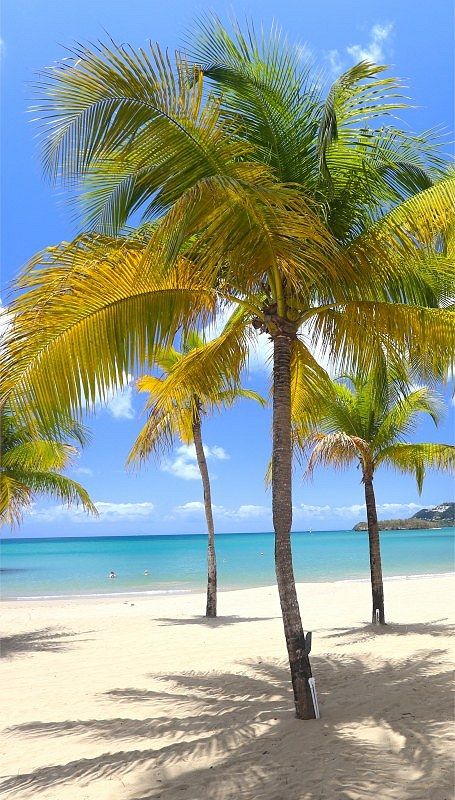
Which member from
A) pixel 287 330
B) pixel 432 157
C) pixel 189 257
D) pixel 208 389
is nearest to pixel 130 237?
pixel 189 257

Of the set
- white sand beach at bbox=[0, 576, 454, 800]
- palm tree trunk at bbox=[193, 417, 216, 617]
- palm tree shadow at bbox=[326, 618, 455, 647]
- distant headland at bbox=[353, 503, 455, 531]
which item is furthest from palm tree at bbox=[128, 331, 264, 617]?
distant headland at bbox=[353, 503, 455, 531]

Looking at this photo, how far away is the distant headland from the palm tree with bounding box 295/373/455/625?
124 metres

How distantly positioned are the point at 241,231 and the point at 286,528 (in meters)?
2.74

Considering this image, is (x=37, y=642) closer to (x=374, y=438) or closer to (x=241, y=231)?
(x=374, y=438)

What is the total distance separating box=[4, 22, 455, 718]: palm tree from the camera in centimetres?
537

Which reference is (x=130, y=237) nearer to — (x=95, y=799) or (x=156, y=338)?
(x=156, y=338)

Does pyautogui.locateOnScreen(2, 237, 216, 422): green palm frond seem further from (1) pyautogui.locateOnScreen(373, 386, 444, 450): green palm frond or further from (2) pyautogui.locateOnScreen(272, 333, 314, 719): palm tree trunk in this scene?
(1) pyautogui.locateOnScreen(373, 386, 444, 450): green palm frond

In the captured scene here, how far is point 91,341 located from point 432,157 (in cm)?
412

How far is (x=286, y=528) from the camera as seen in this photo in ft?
19.8

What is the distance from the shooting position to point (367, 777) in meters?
4.20

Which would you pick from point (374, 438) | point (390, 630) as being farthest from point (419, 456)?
point (390, 630)

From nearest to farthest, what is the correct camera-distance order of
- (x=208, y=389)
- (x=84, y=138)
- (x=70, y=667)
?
(x=84, y=138), (x=208, y=389), (x=70, y=667)

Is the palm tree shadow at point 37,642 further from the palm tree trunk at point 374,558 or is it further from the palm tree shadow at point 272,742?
the palm tree trunk at point 374,558

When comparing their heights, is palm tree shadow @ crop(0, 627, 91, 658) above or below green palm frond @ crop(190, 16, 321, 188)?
below
